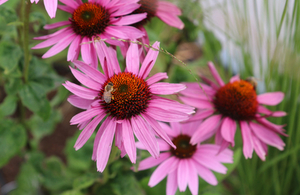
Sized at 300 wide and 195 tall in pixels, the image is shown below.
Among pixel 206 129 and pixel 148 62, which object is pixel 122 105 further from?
pixel 206 129

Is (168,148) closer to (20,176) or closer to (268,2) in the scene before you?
(268,2)

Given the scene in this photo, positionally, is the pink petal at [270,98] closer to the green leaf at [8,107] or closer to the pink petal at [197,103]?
the pink petal at [197,103]

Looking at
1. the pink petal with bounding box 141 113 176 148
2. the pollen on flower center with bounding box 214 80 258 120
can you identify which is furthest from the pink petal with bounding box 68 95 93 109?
the pollen on flower center with bounding box 214 80 258 120

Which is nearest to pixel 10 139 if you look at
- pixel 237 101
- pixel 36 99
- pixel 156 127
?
pixel 36 99

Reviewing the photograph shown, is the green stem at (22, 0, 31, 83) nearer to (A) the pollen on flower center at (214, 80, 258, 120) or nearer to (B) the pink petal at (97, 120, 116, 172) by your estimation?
(B) the pink petal at (97, 120, 116, 172)

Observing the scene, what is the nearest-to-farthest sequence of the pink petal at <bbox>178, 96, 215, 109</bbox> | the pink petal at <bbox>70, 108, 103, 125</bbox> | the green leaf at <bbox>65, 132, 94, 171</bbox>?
the pink petal at <bbox>70, 108, 103, 125</bbox> < the pink petal at <bbox>178, 96, 215, 109</bbox> < the green leaf at <bbox>65, 132, 94, 171</bbox>

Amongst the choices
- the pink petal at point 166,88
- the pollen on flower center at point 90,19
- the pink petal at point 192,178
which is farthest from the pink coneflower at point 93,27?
the pink petal at point 192,178

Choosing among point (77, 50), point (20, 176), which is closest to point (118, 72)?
point (77, 50)
